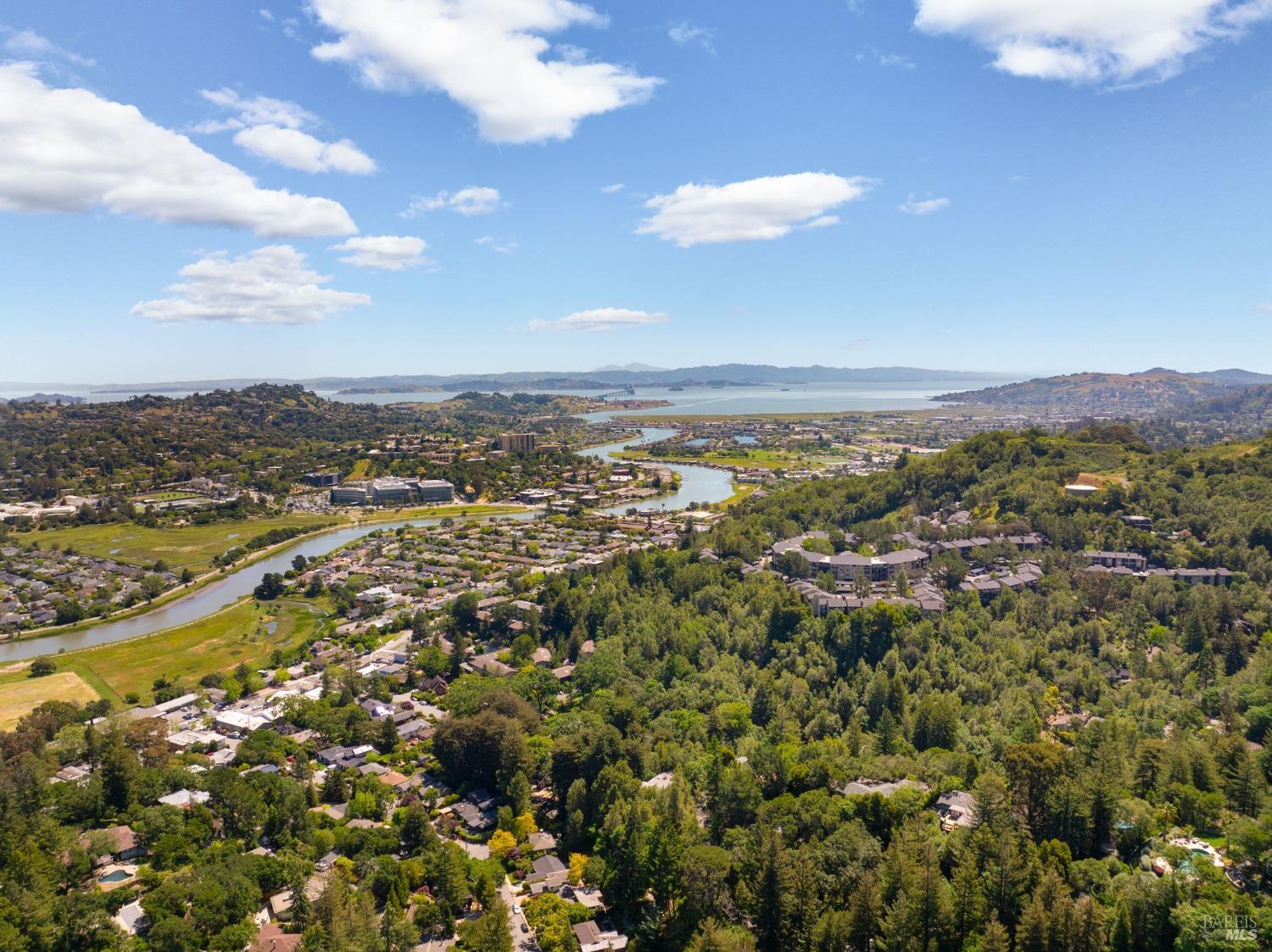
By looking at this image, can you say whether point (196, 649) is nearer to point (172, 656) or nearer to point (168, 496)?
point (172, 656)

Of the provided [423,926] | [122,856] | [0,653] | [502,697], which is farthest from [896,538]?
[0,653]

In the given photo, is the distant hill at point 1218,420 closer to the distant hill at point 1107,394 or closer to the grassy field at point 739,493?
the distant hill at point 1107,394

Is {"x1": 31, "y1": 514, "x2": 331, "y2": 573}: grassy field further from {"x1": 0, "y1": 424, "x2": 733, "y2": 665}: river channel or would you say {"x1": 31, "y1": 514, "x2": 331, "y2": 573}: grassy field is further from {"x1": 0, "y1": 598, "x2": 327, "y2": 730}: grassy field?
{"x1": 0, "y1": 598, "x2": 327, "y2": 730}: grassy field

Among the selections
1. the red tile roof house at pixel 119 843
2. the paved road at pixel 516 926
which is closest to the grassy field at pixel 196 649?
the red tile roof house at pixel 119 843

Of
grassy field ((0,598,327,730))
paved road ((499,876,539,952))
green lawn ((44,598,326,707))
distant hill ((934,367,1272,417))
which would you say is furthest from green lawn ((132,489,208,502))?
distant hill ((934,367,1272,417))

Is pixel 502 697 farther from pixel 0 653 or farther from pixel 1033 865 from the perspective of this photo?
pixel 0 653

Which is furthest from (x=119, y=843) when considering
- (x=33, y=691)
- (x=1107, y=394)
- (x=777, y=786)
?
(x=1107, y=394)
